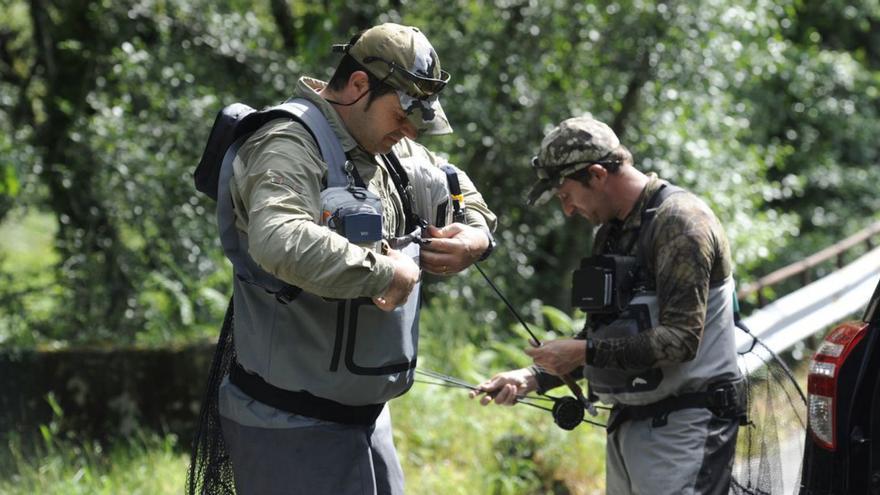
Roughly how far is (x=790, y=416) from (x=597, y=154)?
4.39 feet

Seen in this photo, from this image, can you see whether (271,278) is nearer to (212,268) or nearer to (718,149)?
(212,268)

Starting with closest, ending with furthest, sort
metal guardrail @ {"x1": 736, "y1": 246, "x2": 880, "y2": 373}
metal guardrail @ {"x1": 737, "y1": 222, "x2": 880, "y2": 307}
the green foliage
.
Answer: metal guardrail @ {"x1": 736, "y1": 246, "x2": 880, "y2": 373} < metal guardrail @ {"x1": 737, "y1": 222, "x2": 880, "y2": 307} < the green foliage

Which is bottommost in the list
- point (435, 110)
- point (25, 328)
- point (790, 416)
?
point (25, 328)

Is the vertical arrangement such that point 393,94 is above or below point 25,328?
above

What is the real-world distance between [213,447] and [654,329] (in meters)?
1.56

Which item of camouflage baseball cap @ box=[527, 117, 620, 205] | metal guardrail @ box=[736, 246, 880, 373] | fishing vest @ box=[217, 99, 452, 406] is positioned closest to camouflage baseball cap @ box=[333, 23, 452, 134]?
fishing vest @ box=[217, 99, 452, 406]

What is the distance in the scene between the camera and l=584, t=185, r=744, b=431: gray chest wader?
13.6 feet

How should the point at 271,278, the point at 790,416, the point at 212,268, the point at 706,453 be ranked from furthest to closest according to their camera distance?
the point at 212,268
the point at 790,416
the point at 706,453
the point at 271,278

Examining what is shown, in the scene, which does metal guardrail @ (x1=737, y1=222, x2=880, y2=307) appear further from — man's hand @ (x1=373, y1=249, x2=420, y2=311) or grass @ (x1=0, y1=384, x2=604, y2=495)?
man's hand @ (x1=373, y1=249, x2=420, y2=311)

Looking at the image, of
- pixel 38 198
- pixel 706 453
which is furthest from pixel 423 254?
pixel 38 198

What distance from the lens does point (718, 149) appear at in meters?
10.1

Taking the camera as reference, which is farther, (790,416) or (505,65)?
Result: (505,65)

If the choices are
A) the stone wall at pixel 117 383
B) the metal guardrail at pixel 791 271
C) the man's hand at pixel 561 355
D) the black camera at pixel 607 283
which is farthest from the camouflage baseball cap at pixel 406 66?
the metal guardrail at pixel 791 271

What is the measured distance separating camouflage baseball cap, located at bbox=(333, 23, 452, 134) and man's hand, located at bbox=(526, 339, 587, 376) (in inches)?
41.1
